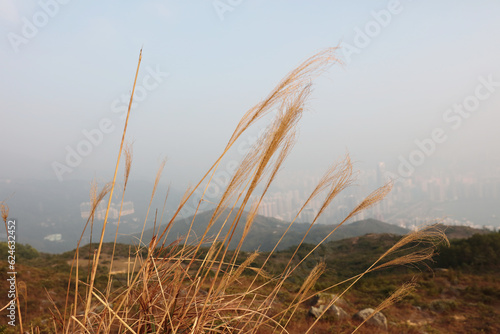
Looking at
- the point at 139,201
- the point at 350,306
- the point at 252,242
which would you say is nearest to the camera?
the point at 350,306

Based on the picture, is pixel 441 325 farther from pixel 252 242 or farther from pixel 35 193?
pixel 35 193

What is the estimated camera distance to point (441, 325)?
529 cm

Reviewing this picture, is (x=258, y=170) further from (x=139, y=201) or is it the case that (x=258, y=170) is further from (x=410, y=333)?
(x=139, y=201)

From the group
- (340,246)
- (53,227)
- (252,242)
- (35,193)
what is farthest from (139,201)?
(340,246)

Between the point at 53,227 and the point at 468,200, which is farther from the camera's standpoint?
the point at 468,200

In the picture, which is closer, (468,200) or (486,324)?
(486,324)

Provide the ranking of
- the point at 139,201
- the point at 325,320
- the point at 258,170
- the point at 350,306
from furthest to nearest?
1. the point at 139,201
2. the point at 350,306
3. the point at 325,320
4. the point at 258,170

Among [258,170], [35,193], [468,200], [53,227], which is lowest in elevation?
[53,227]

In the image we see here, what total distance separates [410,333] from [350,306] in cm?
192

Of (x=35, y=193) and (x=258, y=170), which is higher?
(x=258, y=170)

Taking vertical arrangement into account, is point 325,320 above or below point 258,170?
below

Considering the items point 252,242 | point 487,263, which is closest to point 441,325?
point 487,263

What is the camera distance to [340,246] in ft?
75.4

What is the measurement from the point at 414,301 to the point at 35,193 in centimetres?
19739
